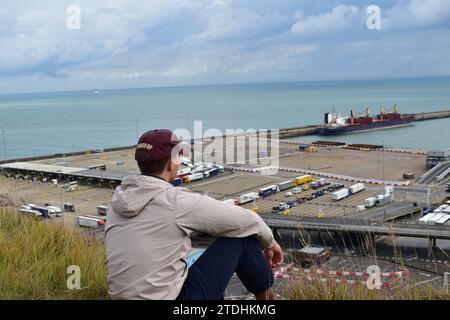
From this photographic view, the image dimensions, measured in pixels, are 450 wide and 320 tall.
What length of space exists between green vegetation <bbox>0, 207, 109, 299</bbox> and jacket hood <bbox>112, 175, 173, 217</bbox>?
34.9 inches

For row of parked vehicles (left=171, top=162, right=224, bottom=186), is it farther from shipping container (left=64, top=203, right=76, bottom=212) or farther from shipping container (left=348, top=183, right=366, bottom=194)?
shipping container (left=348, top=183, right=366, bottom=194)

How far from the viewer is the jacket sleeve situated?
167 cm

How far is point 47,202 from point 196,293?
1884 centimetres

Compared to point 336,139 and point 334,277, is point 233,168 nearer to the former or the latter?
point 336,139

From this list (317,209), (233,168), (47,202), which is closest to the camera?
(317,209)

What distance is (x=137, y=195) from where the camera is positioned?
1.70 metres

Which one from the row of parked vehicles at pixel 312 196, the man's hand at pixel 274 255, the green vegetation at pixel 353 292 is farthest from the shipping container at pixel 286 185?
the man's hand at pixel 274 255

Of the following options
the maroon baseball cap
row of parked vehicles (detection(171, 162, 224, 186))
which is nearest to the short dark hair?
the maroon baseball cap

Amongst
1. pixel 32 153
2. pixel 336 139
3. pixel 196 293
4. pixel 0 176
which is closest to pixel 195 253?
pixel 196 293

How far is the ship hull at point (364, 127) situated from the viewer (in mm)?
46125

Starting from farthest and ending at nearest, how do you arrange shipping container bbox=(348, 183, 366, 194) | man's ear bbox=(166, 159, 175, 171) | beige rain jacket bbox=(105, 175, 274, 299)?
shipping container bbox=(348, 183, 366, 194) → man's ear bbox=(166, 159, 175, 171) → beige rain jacket bbox=(105, 175, 274, 299)

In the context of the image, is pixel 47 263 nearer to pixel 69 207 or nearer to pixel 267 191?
pixel 69 207

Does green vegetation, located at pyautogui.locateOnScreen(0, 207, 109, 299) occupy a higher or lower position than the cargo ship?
higher

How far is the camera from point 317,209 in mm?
16875
